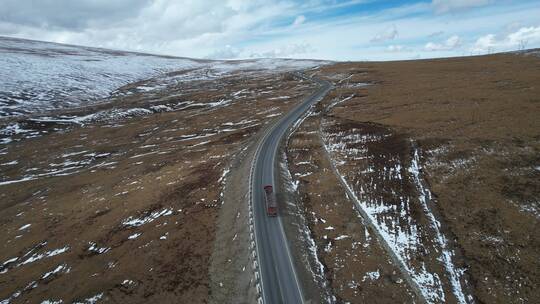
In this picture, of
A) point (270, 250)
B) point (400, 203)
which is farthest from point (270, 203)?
point (400, 203)

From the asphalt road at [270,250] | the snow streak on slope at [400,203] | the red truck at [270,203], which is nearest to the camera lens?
the snow streak on slope at [400,203]

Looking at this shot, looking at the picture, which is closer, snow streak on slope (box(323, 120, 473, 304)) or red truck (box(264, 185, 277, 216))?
snow streak on slope (box(323, 120, 473, 304))

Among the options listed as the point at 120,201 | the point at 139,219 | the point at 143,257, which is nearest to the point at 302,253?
the point at 143,257

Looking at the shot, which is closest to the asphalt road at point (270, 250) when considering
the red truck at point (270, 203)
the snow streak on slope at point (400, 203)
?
the red truck at point (270, 203)

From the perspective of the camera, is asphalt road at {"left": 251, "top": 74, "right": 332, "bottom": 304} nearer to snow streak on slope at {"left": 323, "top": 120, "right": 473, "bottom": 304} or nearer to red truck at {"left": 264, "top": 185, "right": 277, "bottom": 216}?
red truck at {"left": 264, "top": 185, "right": 277, "bottom": 216}

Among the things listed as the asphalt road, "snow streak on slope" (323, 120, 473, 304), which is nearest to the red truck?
the asphalt road

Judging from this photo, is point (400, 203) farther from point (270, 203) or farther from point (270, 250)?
point (270, 250)

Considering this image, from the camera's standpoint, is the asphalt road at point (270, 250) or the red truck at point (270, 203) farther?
the red truck at point (270, 203)

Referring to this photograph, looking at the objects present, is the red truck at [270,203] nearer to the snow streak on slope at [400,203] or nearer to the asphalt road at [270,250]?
the asphalt road at [270,250]

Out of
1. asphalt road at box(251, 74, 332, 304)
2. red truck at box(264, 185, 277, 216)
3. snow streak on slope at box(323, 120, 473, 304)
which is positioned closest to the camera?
snow streak on slope at box(323, 120, 473, 304)

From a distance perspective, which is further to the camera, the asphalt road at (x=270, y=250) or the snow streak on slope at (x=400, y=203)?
the asphalt road at (x=270, y=250)

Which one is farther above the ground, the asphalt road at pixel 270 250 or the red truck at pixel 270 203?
the red truck at pixel 270 203

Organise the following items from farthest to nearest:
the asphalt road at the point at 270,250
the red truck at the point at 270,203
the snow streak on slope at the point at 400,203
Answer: the red truck at the point at 270,203 → the asphalt road at the point at 270,250 → the snow streak on slope at the point at 400,203

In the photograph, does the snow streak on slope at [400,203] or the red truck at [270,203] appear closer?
the snow streak on slope at [400,203]
